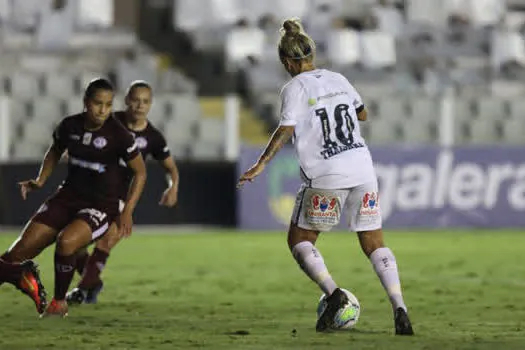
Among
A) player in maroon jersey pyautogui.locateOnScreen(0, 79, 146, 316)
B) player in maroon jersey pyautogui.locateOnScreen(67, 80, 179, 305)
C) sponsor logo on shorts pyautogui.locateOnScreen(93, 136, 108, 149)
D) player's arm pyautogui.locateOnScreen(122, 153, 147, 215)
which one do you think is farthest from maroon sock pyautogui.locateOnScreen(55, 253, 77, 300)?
player in maroon jersey pyautogui.locateOnScreen(67, 80, 179, 305)

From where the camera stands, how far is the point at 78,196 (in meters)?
10.1

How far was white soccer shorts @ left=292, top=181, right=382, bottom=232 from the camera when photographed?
28.6ft

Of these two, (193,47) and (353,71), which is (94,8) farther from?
(353,71)

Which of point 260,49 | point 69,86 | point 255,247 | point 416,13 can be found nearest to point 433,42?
point 416,13

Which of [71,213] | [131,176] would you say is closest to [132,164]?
[71,213]

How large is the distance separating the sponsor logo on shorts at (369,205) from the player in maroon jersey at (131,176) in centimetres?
252

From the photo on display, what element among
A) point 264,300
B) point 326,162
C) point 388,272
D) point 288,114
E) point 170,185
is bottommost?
point 264,300

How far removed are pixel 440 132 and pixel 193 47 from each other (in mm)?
5388

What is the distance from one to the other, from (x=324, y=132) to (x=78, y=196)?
7.17 feet

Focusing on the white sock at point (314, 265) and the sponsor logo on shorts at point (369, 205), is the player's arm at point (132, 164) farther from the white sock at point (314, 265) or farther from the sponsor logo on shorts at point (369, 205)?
the sponsor logo on shorts at point (369, 205)

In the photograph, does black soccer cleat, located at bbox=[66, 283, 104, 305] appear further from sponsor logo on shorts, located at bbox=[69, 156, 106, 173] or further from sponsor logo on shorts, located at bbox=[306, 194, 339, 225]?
sponsor logo on shorts, located at bbox=[306, 194, 339, 225]

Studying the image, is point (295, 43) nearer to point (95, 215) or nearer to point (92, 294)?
point (95, 215)

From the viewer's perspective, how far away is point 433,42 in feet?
94.1

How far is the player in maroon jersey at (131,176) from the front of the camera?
10992 mm
